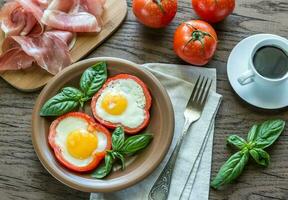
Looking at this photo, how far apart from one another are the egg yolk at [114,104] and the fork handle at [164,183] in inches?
7.5

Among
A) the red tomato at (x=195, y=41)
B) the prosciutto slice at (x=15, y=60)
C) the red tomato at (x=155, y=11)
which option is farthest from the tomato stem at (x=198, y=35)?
the prosciutto slice at (x=15, y=60)

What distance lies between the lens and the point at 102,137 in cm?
140

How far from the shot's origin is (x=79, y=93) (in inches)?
56.6

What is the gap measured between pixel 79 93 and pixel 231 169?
1.54 ft

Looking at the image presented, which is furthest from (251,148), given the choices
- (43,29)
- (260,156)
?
(43,29)

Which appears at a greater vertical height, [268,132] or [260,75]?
[260,75]

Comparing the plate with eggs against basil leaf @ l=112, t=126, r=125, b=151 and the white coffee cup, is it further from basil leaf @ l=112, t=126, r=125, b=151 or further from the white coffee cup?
the white coffee cup

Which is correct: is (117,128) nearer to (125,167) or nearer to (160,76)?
(125,167)

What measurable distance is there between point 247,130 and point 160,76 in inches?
11.6

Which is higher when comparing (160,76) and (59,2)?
(59,2)

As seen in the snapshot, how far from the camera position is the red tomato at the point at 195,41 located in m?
1.43

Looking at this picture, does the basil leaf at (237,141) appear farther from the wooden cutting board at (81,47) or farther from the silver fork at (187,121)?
the wooden cutting board at (81,47)

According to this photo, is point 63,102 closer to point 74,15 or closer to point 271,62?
point 74,15

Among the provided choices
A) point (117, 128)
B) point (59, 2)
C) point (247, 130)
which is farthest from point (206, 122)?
point (59, 2)
